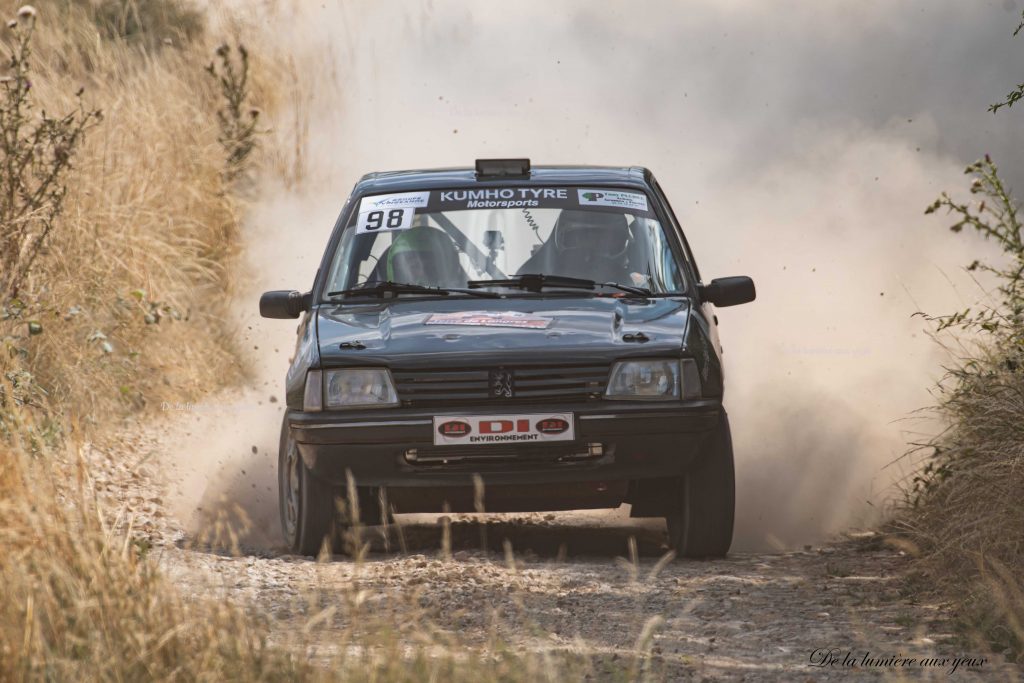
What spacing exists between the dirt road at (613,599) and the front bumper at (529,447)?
1.08 feet

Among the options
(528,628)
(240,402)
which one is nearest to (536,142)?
(240,402)

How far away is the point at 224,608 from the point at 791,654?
1.92 metres

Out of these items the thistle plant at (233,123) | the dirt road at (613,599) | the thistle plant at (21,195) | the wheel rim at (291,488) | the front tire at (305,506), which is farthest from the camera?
the thistle plant at (233,123)

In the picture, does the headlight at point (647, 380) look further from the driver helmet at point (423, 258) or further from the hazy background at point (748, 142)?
the hazy background at point (748, 142)

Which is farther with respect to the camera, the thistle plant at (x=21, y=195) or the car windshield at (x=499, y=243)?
the thistle plant at (x=21, y=195)

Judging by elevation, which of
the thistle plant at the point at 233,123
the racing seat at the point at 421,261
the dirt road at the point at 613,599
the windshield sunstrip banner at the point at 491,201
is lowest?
the dirt road at the point at 613,599

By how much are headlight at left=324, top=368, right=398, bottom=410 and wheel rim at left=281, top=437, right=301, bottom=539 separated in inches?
16.9

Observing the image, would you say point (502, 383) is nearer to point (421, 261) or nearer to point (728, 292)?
point (421, 261)

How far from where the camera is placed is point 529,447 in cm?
659

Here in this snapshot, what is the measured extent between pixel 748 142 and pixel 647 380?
1261cm

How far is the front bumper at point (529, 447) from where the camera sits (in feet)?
21.4

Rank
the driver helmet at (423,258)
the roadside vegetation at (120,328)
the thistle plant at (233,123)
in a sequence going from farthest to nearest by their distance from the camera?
the thistle plant at (233,123) < the driver helmet at (423,258) < the roadside vegetation at (120,328)

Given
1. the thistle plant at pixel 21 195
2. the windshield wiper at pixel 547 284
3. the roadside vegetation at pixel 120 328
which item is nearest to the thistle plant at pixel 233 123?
the roadside vegetation at pixel 120 328

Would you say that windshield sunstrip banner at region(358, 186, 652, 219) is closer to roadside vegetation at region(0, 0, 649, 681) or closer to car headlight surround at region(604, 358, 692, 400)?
car headlight surround at region(604, 358, 692, 400)
